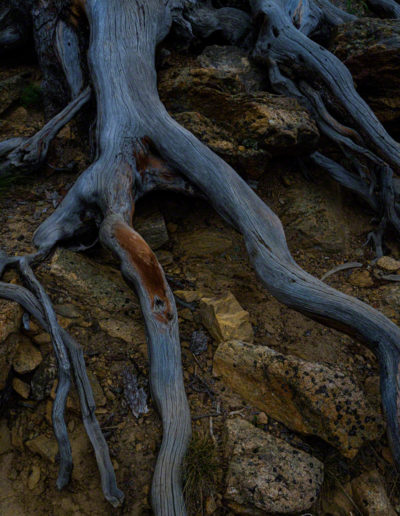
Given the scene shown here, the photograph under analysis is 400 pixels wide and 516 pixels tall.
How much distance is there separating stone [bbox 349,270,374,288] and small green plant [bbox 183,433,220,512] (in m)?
2.29

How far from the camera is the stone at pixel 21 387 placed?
8.18 ft

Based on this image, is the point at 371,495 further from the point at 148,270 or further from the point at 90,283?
the point at 90,283

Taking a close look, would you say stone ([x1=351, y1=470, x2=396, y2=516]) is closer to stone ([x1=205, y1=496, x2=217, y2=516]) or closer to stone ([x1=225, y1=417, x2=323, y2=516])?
stone ([x1=225, y1=417, x2=323, y2=516])

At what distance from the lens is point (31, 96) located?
4809 millimetres

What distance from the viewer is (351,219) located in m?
4.50

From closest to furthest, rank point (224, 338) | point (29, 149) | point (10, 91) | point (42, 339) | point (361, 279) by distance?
point (42, 339), point (224, 338), point (361, 279), point (29, 149), point (10, 91)

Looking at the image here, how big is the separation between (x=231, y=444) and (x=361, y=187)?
3364 mm

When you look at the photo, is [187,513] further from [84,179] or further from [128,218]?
[84,179]

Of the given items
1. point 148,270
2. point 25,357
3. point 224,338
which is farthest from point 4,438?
point 224,338

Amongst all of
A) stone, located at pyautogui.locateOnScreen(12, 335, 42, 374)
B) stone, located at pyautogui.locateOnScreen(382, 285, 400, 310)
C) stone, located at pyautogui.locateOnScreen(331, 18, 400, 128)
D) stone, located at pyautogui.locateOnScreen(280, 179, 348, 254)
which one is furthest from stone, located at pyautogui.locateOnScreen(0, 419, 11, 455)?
stone, located at pyautogui.locateOnScreen(331, 18, 400, 128)

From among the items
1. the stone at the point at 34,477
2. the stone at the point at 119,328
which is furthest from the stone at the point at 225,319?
the stone at the point at 34,477

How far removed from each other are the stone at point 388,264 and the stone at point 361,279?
0.17 meters

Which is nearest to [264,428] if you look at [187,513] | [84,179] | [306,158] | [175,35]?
[187,513]

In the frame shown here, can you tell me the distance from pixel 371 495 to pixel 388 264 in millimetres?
2304
